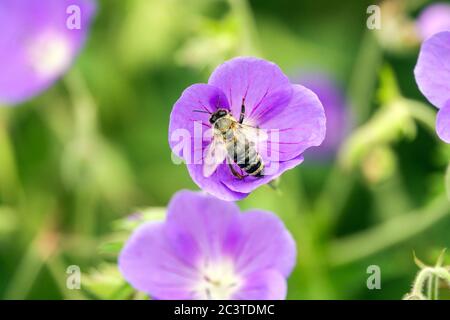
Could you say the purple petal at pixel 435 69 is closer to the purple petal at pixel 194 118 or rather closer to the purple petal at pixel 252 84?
the purple petal at pixel 252 84

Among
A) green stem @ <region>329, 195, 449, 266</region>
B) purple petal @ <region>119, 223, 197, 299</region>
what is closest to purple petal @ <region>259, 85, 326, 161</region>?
purple petal @ <region>119, 223, 197, 299</region>

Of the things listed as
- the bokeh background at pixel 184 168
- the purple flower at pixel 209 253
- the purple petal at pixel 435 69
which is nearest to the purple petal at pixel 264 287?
the purple flower at pixel 209 253

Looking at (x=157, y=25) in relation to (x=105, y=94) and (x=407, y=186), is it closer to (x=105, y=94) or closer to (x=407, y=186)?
(x=105, y=94)

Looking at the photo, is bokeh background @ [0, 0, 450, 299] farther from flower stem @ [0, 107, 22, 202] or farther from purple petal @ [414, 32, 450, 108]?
purple petal @ [414, 32, 450, 108]

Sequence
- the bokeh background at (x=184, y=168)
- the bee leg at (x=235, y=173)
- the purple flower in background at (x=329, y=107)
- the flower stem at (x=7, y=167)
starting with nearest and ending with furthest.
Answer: the bee leg at (x=235, y=173), the bokeh background at (x=184, y=168), the flower stem at (x=7, y=167), the purple flower in background at (x=329, y=107)

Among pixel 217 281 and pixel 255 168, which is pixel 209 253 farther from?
pixel 255 168

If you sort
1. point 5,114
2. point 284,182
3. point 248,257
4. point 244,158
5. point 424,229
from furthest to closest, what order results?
point 5,114 < point 284,182 < point 424,229 < point 248,257 < point 244,158
